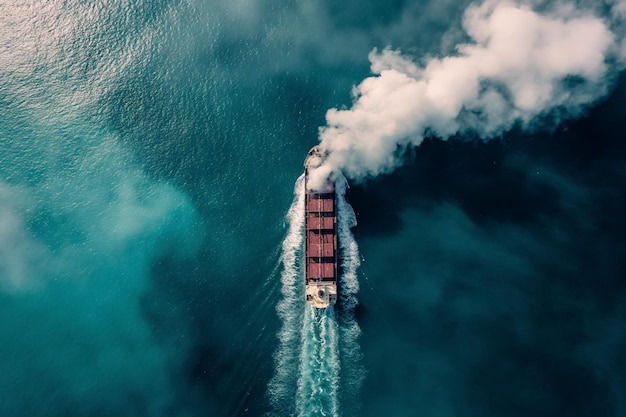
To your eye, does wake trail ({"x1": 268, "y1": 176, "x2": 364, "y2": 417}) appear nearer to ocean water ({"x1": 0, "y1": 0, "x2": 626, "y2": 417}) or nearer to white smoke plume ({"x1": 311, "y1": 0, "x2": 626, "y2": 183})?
ocean water ({"x1": 0, "y1": 0, "x2": 626, "y2": 417})

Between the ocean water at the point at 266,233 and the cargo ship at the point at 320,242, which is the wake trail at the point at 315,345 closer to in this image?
the ocean water at the point at 266,233

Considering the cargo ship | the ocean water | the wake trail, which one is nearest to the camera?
the wake trail

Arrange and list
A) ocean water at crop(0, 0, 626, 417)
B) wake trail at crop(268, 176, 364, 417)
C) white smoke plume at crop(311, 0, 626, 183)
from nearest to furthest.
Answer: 1. wake trail at crop(268, 176, 364, 417)
2. ocean water at crop(0, 0, 626, 417)
3. white smoke plume at crop(311, 0, 626, 183)

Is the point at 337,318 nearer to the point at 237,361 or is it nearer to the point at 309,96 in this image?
the point at 237,361

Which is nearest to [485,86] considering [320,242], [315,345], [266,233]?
[320,242]

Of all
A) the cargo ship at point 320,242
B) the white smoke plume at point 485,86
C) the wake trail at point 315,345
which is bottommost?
the wake trail at point 315,345

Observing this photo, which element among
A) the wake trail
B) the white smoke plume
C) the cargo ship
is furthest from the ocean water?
the cargo ship

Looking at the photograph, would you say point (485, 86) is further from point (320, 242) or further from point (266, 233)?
point (266, 233)

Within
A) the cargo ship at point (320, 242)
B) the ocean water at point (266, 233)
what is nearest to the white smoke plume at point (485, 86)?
the ocean water at point (266, 233)
